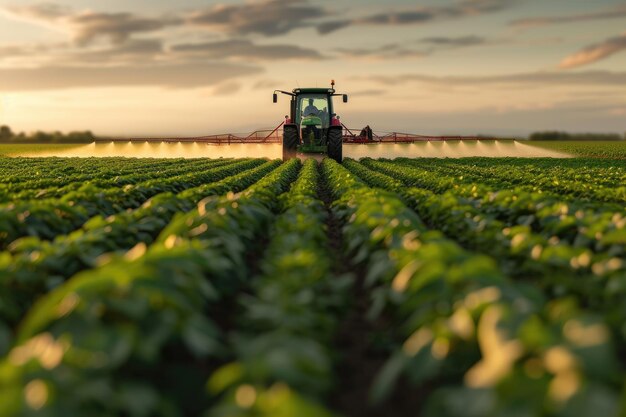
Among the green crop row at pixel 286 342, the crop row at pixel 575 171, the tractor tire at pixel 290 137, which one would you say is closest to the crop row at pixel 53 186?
the tractor tire at pixel 290 137

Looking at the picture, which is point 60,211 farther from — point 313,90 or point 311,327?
point 313,90

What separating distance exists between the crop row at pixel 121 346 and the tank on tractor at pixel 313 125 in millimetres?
22811

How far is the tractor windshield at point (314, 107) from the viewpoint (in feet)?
89.8

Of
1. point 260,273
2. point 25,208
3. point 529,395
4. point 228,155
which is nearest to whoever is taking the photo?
point 529,395

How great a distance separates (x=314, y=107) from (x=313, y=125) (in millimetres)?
1256

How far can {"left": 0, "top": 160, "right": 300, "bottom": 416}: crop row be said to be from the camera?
2.37 metres

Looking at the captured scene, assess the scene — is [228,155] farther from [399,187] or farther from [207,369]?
[207,369]

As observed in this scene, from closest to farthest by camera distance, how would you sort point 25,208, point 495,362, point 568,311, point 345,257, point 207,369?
1. point 495,362
2. point 568,311
3. point 207,369
4. point 345,257
5. point 25,208

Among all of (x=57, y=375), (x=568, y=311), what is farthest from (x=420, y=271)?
(x=57, y=375)

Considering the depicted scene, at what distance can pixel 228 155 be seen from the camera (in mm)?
39469

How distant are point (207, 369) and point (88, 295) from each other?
37.2 inches

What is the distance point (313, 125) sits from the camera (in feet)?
87.1

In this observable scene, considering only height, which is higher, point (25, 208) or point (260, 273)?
point (25, 208)

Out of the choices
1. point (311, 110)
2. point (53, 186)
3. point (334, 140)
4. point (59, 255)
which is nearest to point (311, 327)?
point (59, 255)
